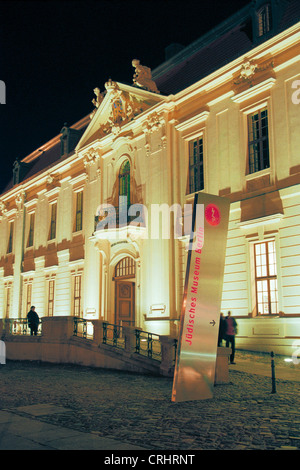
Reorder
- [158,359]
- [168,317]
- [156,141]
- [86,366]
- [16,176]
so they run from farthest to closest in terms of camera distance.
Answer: [16,176] → [156,141] → [168,317] → [86,366] → [158,359]

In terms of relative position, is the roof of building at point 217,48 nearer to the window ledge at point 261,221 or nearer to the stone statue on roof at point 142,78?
the stone statue on roof at point 142,78

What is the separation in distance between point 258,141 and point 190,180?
3914 millimetres

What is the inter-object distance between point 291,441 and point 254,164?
13.3 m

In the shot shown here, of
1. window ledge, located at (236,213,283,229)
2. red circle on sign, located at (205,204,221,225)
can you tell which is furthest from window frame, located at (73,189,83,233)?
red circle on sign, located at (205,204,221,225)

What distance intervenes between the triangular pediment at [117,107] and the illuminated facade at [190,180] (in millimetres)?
69

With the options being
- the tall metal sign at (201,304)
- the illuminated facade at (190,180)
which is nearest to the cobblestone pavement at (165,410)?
the tall metal sign at (201,304)

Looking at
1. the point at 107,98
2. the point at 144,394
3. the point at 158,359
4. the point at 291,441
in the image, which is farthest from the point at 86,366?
the point at 107,98

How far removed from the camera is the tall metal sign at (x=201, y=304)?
30.5 ft

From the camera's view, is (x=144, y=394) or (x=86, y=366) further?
(x=86, y=366)

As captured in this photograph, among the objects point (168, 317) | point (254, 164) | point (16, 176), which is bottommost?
point (168, 317)

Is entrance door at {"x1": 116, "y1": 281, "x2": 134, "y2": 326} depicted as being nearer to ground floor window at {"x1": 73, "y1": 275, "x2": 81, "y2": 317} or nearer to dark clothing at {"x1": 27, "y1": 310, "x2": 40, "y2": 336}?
ground floor window at {"x1": 73, "y1": 275, "x2": 81, "y2": 317}

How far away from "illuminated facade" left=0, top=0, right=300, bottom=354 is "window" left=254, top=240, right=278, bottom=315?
39mm
